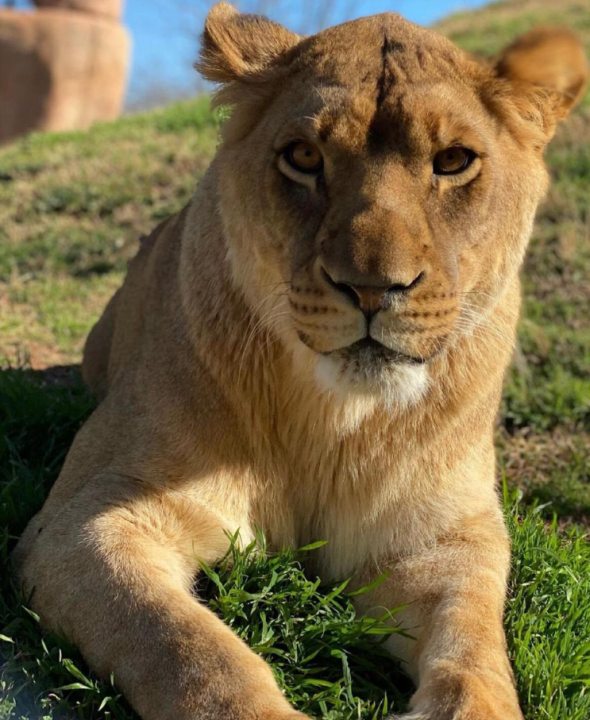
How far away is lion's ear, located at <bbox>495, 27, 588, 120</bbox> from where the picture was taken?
2514 millimetres

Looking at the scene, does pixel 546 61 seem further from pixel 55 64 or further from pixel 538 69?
pixel 55 64

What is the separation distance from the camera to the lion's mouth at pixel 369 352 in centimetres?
217

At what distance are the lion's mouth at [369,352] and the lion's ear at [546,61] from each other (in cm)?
90

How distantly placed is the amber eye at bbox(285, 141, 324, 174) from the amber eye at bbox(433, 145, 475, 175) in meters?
0.29

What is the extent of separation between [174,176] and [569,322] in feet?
12.6

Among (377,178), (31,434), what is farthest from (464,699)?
(31,434)

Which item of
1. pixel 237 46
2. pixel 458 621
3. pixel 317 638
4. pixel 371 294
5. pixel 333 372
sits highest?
pixel 237 46

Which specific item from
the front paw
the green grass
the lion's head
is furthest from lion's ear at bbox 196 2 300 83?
the front paw

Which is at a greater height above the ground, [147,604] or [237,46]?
[237,46]

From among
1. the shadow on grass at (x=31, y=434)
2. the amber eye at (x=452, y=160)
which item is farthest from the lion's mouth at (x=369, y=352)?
the shadow on grass at (x=31, y=434)

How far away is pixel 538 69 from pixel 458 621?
1.48 m

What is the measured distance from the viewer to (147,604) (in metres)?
2.22

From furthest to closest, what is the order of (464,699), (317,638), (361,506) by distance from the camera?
(361,506) < (317,638) < (464,699)

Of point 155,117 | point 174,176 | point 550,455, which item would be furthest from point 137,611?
point 155,117
